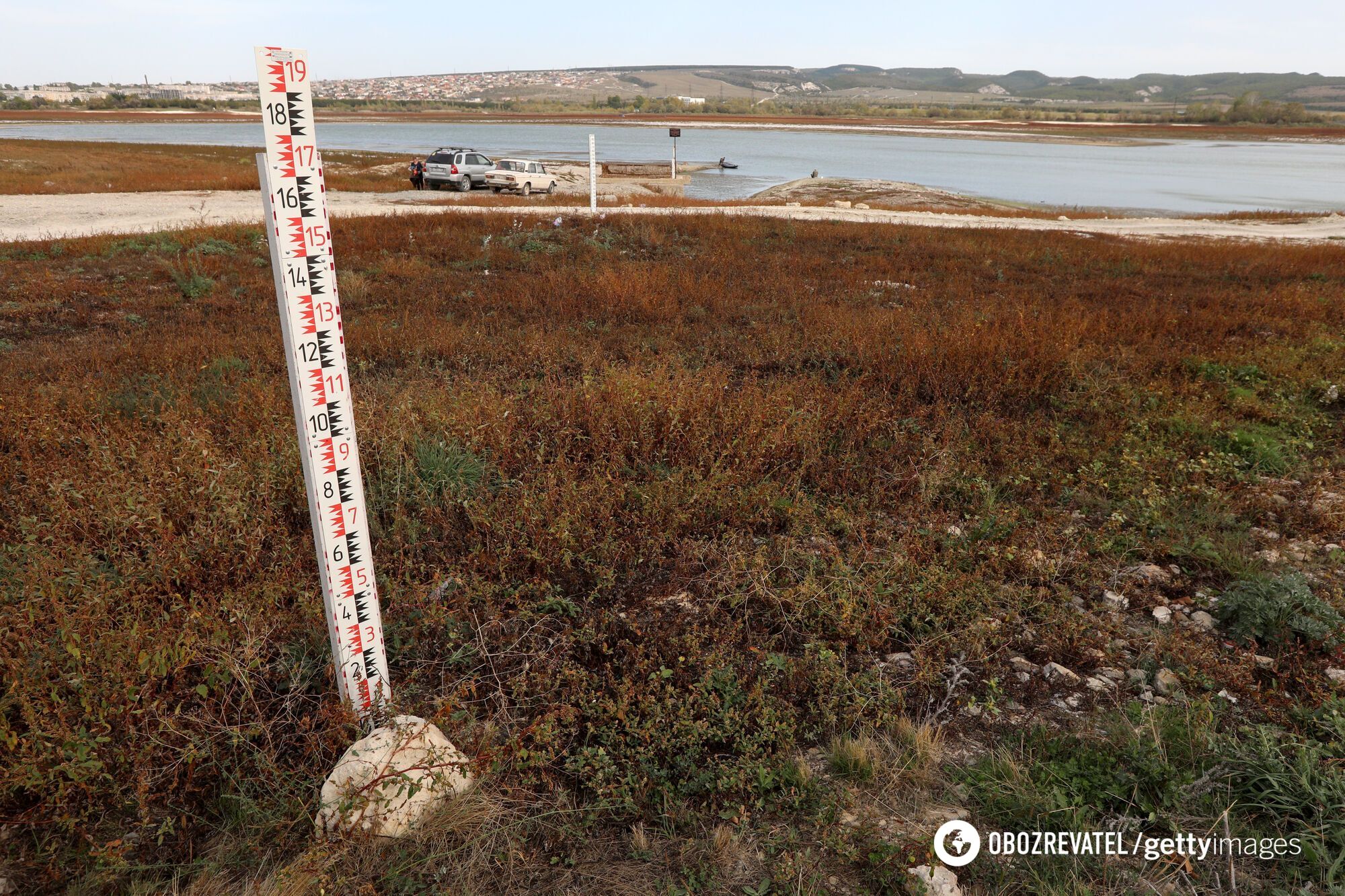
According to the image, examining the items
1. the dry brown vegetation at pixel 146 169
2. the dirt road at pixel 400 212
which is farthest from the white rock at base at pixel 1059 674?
the dry brown vegetation at pixel 146 169

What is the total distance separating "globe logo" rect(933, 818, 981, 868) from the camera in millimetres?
2635

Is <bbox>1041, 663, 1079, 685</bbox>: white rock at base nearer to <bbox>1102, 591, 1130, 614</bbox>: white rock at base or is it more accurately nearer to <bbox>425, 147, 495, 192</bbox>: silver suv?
<bbox>1102, 591, 1130, 614</bbox>: white rock at base

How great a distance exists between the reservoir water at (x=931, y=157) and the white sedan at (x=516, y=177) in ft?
25.3

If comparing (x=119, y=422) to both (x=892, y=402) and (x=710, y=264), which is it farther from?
(x=710, y=264)

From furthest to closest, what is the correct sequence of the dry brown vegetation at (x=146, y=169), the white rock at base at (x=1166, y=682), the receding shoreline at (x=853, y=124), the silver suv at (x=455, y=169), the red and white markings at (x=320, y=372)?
the receding shoreline at (x=853, y=124)
the silver suv at (x=455, y=169)
the dry brown vegetation at (x=146, y=169)
the white rock at base at (x=1166, y=682)
the red and white markings at (x=320, y=372)

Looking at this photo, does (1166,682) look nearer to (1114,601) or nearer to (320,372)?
(1114,601)

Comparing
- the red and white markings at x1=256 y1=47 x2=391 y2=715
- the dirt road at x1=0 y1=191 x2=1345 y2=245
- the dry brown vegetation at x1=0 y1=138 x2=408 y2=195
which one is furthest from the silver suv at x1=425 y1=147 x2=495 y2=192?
the red and white markings at x1=256 y1=47 x2=391 y2=715

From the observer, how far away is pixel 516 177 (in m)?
30.8

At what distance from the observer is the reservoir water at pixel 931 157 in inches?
1639

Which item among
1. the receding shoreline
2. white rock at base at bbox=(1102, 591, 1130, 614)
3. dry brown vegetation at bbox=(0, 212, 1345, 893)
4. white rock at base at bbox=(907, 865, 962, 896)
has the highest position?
the receding shoreline

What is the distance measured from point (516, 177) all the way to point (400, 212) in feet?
41.1

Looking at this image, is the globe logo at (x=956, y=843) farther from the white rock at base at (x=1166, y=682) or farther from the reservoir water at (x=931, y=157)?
the reservoir water at (x=931, y=157)

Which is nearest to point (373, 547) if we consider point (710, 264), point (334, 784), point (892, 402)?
point (334, 784)

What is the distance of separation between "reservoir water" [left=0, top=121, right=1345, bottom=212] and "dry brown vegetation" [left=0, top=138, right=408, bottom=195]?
12027 millimetres
